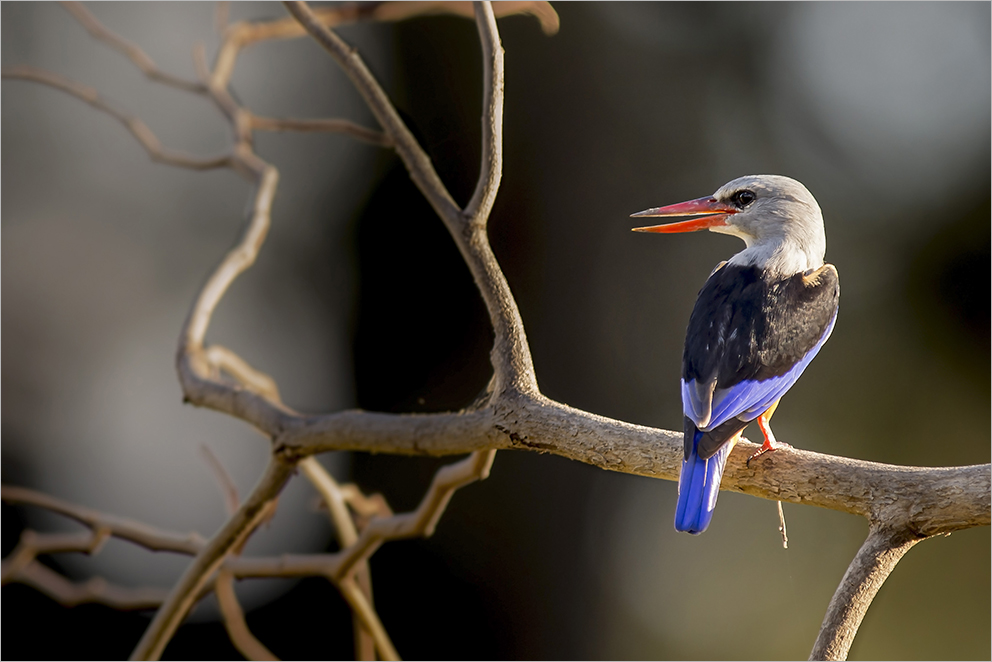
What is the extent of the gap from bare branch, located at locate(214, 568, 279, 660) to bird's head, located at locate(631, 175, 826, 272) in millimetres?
1488

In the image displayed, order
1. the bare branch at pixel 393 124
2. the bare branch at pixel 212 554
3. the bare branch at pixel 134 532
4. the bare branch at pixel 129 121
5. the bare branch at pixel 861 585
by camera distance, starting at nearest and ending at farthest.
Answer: the bare branch at pixel 861 585, the bare branch at pixel 393 124, the bare branch at pixel 212 554, the bare branch at pixel 134 532, the bare branch at pixel 129 121

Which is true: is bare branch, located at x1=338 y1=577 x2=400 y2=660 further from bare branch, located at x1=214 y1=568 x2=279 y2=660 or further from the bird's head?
the bird's head

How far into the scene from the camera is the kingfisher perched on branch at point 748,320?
100 cm

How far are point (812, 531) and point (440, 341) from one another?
130 centimetres

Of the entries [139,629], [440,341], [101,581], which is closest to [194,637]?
[139,629]

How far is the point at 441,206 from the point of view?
1342 mm

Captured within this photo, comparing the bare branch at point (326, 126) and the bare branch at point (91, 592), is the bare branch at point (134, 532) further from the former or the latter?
the bare branch at point (326, 126)

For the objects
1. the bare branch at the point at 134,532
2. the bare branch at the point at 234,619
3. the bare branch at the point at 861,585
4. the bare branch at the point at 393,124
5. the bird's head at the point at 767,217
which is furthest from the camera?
the bare branch at the point at 234,619

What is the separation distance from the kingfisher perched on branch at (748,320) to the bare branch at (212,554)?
2.62 ft

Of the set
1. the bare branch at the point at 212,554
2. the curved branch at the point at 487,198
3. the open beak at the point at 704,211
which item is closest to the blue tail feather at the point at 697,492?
the curved branch at the point at 487,198

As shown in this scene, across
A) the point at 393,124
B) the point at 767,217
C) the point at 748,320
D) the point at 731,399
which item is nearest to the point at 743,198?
the point at 767,217

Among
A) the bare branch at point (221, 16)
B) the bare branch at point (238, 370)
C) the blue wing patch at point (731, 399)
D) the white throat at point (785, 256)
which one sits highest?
the bare branch at point (221, 16)

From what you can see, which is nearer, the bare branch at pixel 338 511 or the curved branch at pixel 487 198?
the curved branch at pixel 487 198

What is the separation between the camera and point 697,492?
98cm
